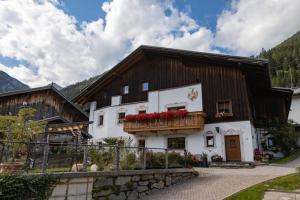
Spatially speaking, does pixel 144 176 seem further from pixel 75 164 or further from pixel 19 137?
pixel 19 137

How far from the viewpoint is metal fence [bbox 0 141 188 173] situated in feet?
26.4

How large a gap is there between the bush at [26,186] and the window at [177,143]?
44.9 ft

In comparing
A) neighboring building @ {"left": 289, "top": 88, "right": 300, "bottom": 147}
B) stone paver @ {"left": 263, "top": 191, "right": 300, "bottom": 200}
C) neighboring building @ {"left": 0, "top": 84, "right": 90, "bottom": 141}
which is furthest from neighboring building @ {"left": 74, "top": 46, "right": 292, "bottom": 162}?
neighboring building @ {"left": 289, "top": 88, "right": 300, "bottom": 147}

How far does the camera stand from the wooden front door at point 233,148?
18250 mm

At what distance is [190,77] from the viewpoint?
21.4 m

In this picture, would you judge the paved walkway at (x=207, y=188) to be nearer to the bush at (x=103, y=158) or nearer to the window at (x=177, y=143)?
the bush at (x=103, y=158)

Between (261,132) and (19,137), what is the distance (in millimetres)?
19187

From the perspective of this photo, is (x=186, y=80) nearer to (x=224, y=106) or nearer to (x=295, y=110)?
(x=224, y=106)

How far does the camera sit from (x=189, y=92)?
69.0 feet

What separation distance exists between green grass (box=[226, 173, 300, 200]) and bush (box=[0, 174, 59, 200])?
5.71 m

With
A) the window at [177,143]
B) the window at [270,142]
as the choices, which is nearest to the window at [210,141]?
the window at [177,143]

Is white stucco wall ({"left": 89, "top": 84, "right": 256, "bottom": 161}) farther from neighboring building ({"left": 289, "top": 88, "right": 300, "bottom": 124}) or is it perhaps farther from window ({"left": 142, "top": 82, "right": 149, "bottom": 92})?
neighboring building ({"left": 289, "top": 88, "right": 300, "bottom": 124})

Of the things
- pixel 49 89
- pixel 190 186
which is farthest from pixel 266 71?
pixel 49 89

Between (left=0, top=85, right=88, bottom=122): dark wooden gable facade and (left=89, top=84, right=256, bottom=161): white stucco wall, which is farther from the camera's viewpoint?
(left=0, top=85, right=88, bottom=122): dark wooden gable facade
